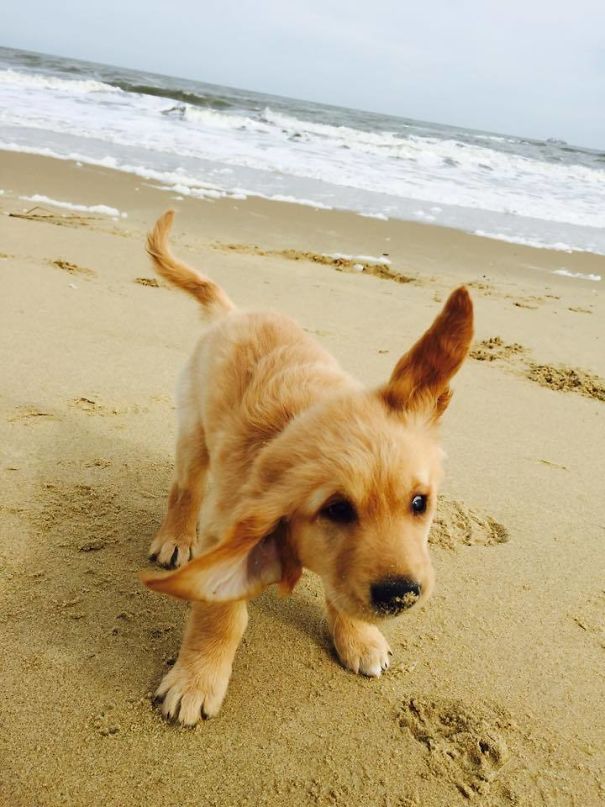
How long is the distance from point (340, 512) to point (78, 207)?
678cm

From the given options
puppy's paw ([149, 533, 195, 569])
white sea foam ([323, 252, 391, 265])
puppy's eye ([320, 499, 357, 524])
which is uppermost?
puppy's eye ([320, 499, 357, 524])

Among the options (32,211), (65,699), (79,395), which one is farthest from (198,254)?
(65,699)

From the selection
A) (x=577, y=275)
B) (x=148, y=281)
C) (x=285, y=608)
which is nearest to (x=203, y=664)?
(x=285, y=608)

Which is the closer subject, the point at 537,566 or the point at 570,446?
the point at 537,566

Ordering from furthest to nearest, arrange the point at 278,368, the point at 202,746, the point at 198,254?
the point at 198,254 < the point at 278,368 < the point at 202,746

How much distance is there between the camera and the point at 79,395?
11.6 feet

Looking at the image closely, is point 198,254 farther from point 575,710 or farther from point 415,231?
point 575,710

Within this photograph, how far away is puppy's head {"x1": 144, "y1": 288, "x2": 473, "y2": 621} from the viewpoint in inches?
64.1

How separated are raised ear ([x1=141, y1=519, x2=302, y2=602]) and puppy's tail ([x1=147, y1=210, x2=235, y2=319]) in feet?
5.67

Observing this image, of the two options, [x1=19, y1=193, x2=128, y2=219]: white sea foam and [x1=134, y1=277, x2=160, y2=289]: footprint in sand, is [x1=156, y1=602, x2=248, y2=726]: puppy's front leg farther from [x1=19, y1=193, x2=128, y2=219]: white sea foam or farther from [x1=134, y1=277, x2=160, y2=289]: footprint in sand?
[x1=19, y1=193, x2=128, y2=219]: white sea foam

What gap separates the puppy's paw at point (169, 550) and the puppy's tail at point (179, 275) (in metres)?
1.18

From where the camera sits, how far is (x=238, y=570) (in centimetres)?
162

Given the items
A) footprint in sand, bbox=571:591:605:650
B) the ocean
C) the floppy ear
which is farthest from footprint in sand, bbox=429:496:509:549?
the ocean

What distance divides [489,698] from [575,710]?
0.87 ft
